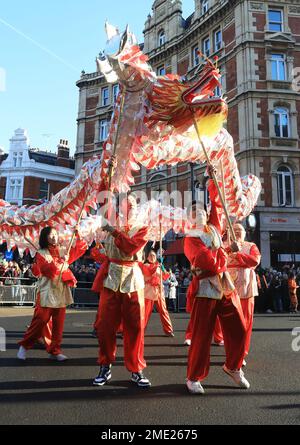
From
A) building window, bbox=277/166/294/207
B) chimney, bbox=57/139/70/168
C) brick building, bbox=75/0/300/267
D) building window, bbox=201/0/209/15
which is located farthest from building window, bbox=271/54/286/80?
chimney, bbox=57/139/70/168

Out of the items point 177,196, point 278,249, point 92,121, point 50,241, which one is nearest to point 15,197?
point 92,121

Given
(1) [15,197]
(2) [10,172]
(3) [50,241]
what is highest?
(2) [10,172]

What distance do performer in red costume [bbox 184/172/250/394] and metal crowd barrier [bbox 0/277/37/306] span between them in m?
10.4

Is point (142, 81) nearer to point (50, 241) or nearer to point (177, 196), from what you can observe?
point (50, 241)

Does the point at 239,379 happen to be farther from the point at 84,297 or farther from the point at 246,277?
the point at 84,297

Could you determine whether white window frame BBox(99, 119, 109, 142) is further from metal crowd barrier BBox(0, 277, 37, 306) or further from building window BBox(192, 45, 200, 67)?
metal crowd barrier BBox(0, 277, 37, 306)

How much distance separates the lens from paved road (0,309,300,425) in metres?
2.79

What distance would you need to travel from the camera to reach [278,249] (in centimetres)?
1817

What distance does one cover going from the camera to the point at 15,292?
1312 centimetres

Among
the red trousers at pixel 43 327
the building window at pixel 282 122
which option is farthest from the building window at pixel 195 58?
the red trousers at pixel 43 327

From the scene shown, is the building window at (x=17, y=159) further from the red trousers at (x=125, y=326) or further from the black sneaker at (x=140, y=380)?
the black sneaker at (x=140, y=380)

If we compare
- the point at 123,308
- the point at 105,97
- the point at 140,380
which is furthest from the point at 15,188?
the point at 140,380

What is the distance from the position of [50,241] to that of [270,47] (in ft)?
61.0

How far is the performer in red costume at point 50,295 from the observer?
15.8 feet
